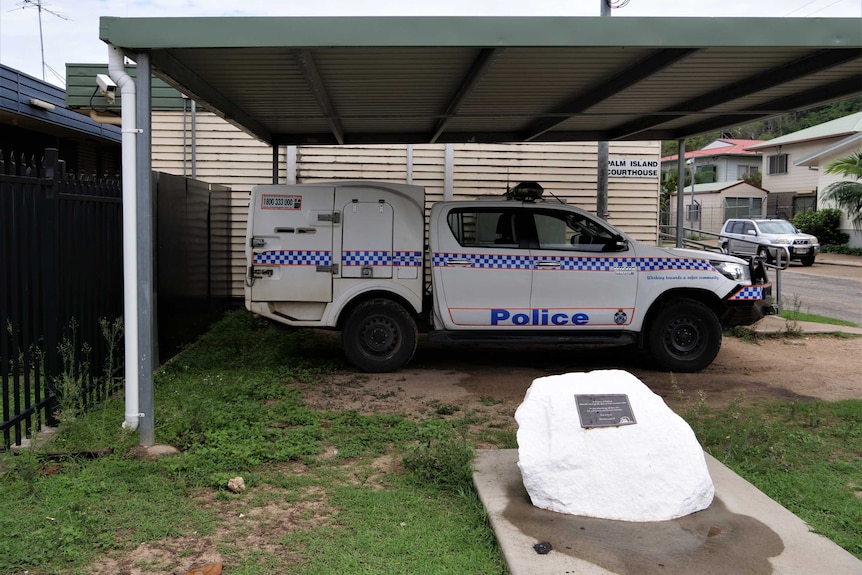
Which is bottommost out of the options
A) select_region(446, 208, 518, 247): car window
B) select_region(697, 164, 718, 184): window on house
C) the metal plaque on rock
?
the metal plaque on rock

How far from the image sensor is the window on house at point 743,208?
41.7m

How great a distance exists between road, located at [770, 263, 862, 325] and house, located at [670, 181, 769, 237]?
17.6 meters

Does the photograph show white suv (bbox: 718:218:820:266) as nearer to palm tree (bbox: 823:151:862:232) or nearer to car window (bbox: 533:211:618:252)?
palm tree (bbox: 823:151:862:232)

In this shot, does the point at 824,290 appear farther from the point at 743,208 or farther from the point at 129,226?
the point at 743,208

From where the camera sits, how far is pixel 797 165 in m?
33.0

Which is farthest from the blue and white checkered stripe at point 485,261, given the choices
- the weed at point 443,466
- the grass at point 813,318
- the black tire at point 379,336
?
the grass at point 813,318

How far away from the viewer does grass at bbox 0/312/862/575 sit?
12.8 ft

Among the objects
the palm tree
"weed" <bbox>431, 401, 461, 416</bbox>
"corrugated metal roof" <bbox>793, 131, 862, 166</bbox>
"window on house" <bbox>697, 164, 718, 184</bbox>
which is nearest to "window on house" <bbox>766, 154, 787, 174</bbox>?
"corrugated metal roof" <bbox>793, 131, 862, 166</bbox>

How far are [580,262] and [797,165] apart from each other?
29554 mm

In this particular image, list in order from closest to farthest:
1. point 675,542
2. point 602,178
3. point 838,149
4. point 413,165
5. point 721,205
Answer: point 675,542
point 602,178
point 413,165
point 838,149
point 721,205

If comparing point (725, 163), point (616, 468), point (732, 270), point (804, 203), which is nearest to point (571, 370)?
point (732, 270)

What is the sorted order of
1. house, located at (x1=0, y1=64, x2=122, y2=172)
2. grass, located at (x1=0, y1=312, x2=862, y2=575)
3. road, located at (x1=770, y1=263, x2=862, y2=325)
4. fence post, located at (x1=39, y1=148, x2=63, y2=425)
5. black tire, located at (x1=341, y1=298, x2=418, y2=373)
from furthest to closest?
road, located at (x1=770, y1=263, x2=862, y2=325) → house, located at (x1=0, y1=64, x2=122, y2=172) → black tire, located at (x1=341, y1=298, x2=418, y2=373) → fence post, located at (x1=39, y1=148, x2=63, y2=425) → grass, located at (x1=0, y1=312, x2=862, y2=575)

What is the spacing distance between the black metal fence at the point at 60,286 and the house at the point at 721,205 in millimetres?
39774

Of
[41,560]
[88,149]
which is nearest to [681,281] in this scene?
[41,560]
